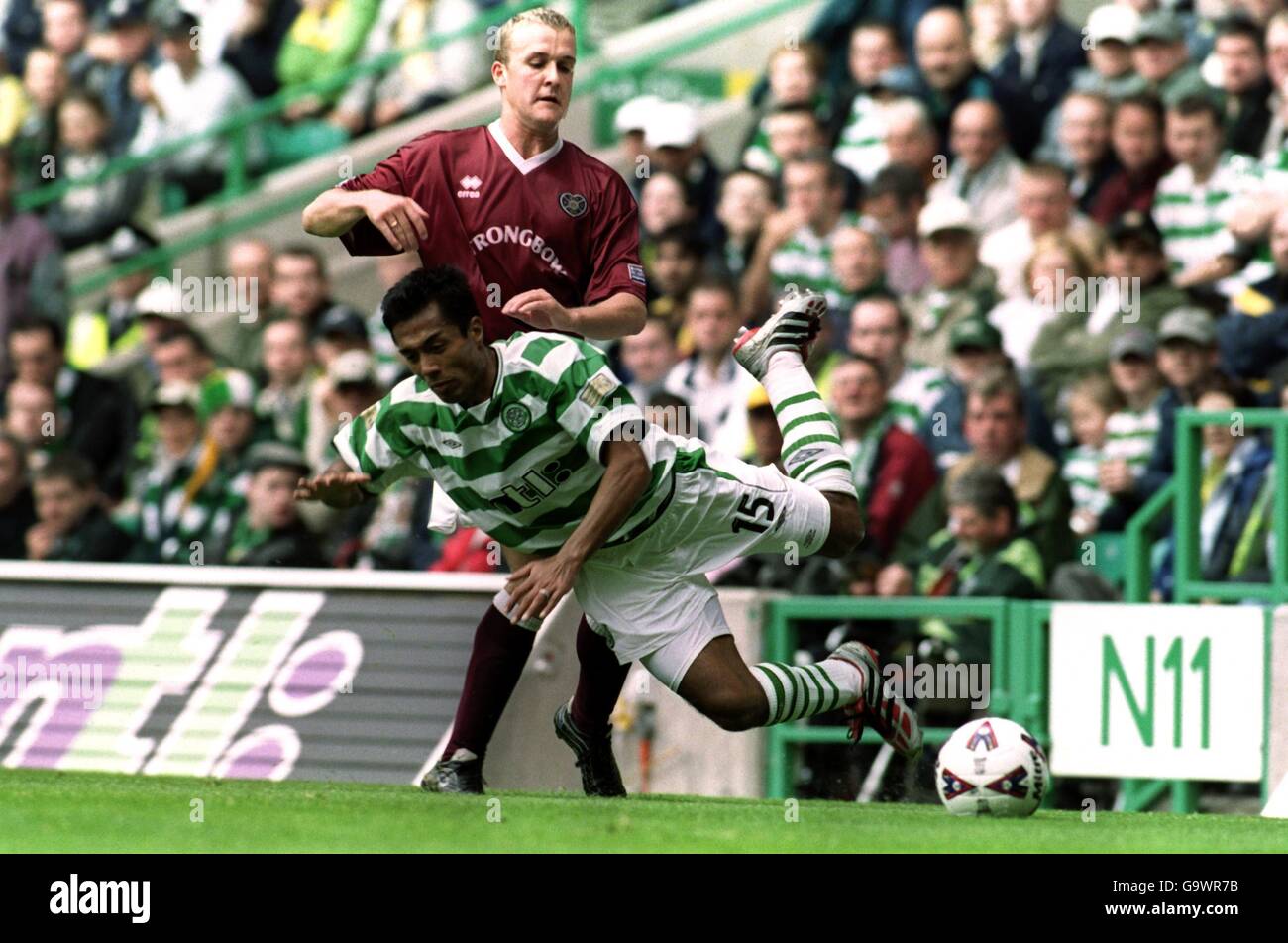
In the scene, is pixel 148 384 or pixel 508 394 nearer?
pixel 508 394

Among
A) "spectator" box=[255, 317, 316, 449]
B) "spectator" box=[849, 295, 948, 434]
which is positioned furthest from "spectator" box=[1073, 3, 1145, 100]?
"spectator" box=[255, 317, 316, 449]

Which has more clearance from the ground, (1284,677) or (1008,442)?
(1008,442)

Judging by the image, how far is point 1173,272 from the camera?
39.1 feet

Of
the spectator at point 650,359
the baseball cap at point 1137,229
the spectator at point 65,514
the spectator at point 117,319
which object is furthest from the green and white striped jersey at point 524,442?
the spectator at point 117,319

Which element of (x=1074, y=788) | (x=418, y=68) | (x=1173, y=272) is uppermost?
(x=418, y=68)

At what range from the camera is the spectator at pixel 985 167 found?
42.0ft

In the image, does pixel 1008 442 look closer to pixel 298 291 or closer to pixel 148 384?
pixel 298 291

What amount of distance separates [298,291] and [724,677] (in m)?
7.54

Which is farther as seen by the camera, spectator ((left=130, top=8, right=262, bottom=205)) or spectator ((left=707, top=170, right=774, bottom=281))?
spectator ((left=130, top=8, right=262, bottom=205))

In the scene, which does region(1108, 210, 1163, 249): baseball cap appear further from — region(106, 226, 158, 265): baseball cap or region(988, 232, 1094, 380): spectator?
region(106, 226, 158, 265): baseball cap

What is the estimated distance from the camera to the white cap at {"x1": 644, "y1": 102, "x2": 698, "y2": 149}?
557 inches

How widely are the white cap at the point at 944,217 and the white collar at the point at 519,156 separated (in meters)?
4.64

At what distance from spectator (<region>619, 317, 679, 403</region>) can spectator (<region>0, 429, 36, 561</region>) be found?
393cm
